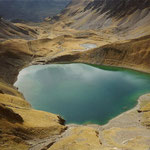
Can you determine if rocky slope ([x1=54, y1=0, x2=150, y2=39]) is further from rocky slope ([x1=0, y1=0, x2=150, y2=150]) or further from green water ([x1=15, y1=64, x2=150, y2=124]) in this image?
green water ([x1=15, y1=64, x2=150, y2=124])

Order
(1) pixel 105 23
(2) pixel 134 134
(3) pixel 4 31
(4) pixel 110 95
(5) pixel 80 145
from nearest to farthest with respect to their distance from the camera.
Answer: (5) pixel 80 145 < (2) pixel 134 134 < (4) pixel 110 95 < (3) pixel 4 31 < (1) pixel 105 23

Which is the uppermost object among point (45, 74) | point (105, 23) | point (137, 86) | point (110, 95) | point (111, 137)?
point (105, 23)

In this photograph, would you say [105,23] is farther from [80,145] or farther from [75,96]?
[80,145]

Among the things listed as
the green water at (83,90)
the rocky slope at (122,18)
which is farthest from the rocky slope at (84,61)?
the green water at (83,90)

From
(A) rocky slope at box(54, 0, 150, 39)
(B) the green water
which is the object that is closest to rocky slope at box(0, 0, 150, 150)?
(A) rocky slope at box(54, 0, 150, 39)

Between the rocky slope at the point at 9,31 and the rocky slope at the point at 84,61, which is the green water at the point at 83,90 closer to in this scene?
the rocky slope at the point at 84,61

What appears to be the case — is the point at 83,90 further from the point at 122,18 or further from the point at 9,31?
the point at 122,18

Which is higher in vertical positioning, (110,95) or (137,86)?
(137,86)

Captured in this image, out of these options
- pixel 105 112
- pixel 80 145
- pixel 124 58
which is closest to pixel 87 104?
pixel 105 112
